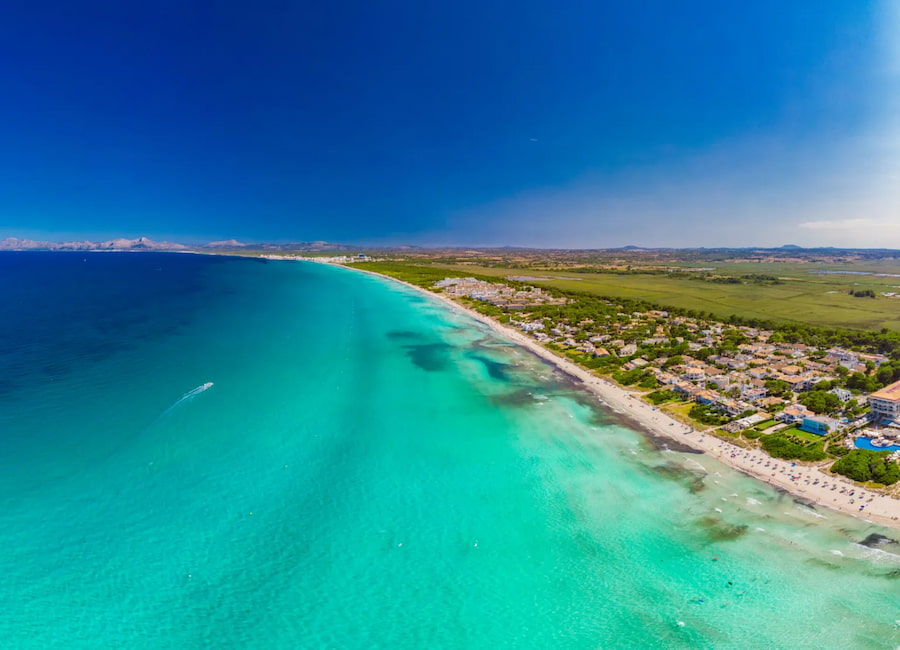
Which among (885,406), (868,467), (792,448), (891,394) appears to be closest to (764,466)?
(792,448)

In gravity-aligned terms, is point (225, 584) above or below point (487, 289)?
below

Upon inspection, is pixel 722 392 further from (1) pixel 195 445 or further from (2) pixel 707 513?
(1) pixel 195 445

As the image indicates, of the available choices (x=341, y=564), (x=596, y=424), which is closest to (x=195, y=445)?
(x=341, y=564)

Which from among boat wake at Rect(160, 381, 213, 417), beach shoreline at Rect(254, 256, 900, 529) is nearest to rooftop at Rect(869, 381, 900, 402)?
beach shoreline at Rect(254, 256, 900, 529)

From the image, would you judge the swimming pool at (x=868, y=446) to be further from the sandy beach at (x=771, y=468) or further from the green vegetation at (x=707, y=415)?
the green vegetation at (x=707, y=415)

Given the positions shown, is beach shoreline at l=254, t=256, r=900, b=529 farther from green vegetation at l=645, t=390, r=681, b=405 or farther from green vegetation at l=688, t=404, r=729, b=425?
green vegetation at l=688, t=404, r=729, b=425

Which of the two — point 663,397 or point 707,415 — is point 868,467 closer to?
point 707,415

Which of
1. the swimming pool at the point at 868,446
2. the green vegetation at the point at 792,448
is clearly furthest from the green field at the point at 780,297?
the green vegetation at the point at 792,448
